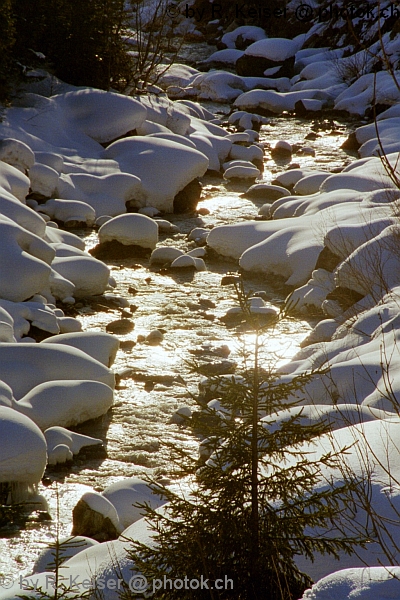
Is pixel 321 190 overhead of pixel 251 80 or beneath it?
beneath

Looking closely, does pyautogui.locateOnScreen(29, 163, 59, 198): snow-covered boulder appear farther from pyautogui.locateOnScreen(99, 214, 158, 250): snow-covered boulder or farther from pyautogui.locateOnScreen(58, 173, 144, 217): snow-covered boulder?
pyautogui.locateOnScreen(99, 214, 158, 250): snow-covered boulder

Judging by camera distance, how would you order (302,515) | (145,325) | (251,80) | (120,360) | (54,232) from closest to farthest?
(302,515) < (120,360) < (145,325) < (54,232) < (251,80)

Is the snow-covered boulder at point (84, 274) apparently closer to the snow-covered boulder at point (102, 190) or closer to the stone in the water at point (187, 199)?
the snow-covered boulder at point (102, 190)

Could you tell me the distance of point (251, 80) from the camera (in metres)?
27.1

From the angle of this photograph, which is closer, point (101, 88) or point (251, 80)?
point (101, 88)

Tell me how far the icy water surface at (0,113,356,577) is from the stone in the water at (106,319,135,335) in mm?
81

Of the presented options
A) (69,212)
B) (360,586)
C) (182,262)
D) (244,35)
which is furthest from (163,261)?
(244,35)

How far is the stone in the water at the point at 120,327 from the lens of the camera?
890 centimetres

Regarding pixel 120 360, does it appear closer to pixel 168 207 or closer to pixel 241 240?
pixel 241 240

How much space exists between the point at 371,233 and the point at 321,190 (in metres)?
4.18

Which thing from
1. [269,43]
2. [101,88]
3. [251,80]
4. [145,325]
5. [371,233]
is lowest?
[145,325]

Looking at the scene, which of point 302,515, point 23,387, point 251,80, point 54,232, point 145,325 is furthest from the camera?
point 251,80

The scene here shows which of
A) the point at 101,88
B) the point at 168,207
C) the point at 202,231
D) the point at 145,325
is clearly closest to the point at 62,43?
the point at 101,88

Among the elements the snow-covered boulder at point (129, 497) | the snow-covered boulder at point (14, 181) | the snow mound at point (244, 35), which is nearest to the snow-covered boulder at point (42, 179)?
the snow-covered boulder at point (14, 181)
